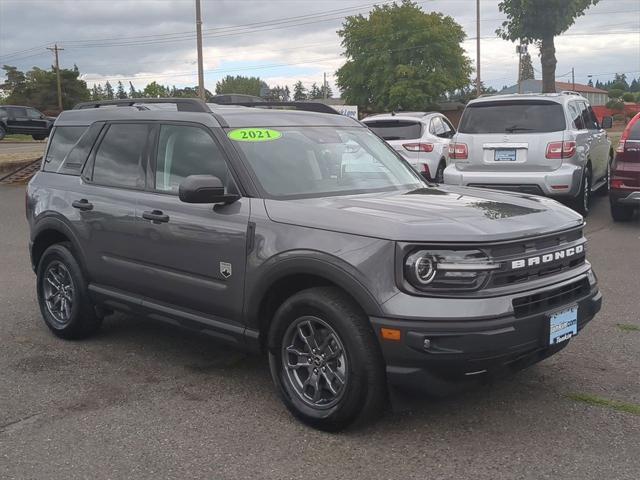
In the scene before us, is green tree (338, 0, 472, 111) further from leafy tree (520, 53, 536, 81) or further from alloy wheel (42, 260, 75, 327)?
alloy wheel (42, 260, 75, 327)

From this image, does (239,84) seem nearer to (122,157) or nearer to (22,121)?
(22,121)

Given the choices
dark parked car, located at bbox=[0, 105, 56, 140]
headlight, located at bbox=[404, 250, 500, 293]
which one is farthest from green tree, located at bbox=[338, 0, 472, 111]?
Answer: headlight, located at bbox=[404, 250, 500, 293]

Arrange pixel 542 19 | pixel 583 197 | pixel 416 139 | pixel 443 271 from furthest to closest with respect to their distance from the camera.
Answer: pixel 542 19, pixel 416 139, pixel 583 197, pixel 443 271

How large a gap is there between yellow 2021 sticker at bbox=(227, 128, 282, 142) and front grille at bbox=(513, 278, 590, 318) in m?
1.94

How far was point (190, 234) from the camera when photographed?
4.37 meters

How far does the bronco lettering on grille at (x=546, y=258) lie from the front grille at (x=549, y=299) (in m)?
0.15

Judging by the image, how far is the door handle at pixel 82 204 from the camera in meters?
5.20

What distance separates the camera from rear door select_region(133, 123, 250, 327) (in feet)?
13.7

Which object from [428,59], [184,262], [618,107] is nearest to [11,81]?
[428,59]

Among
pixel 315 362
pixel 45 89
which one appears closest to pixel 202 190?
pixel 315 362

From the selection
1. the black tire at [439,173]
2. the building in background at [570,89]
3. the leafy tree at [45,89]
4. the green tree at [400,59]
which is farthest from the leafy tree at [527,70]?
the black tire at [439,173]

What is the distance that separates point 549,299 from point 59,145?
164 inches

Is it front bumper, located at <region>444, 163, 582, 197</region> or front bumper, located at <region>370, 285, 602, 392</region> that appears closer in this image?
front bumper, located at <region>370, 285, 602, 392</region>

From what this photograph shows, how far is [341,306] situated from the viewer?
142 inches
